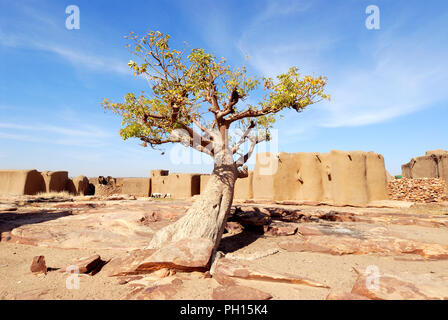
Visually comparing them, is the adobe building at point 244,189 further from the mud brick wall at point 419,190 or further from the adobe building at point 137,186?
the mud brick wall at point 419,190

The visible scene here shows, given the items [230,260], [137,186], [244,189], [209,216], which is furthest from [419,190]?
[137,186]

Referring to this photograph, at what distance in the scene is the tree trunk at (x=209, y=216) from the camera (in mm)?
5242

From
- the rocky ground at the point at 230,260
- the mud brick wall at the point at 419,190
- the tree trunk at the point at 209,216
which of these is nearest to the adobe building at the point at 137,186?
the rocky ground at the point at 230,260

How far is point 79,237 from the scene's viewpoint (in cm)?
640

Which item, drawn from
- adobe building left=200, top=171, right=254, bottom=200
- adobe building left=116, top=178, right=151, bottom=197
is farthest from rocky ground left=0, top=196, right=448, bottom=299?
adobe building left=116, top=178, right=151, bottom=197

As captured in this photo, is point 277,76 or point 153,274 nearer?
point 153,274

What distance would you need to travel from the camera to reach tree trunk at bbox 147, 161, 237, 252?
17.2 feet

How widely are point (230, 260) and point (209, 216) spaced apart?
1331 millimetres

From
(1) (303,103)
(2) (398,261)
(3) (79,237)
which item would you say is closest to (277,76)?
(1) (303,103)

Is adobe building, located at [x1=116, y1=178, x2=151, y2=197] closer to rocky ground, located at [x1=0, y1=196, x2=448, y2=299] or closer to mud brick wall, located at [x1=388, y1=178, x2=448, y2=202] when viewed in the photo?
rocky ground, located at [x1=0, y1=196, x2=448, y2=299]

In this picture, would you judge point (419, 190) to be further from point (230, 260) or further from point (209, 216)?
point (230, 260)

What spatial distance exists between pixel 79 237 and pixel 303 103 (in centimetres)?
631
